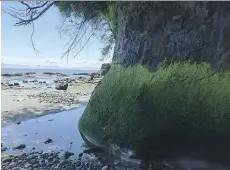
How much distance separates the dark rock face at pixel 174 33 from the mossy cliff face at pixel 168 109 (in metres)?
0.07

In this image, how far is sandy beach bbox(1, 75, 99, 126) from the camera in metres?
2.16

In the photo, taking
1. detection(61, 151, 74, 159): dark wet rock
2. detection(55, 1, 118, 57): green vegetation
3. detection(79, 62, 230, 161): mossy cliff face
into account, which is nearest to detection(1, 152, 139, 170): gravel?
detection(61, 151, 74, 159): dark wet rock

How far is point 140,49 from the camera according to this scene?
234 cm

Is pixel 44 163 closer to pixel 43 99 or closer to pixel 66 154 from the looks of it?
pixel 66 154

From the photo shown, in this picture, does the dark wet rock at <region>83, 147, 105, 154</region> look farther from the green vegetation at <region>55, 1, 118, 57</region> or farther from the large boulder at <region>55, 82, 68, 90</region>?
the green vegetation at <region>55, 1, 118, 57</region>

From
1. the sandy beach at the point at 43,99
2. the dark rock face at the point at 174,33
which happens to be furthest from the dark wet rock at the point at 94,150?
the dark rock face at the point at 174,33

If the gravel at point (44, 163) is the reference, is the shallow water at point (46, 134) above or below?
above

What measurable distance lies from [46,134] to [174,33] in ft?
3.14

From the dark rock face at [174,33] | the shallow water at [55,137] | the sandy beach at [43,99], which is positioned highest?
the dark rock face at [174,33]

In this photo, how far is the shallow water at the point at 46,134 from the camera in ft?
6.75

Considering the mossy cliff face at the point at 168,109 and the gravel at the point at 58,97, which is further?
the gravel at the point at 58,97

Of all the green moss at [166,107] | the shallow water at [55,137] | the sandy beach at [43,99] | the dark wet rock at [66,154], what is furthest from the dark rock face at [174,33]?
the dark wet rock at [66,154]

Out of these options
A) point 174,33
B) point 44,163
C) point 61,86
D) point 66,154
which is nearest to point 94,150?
point 66,154

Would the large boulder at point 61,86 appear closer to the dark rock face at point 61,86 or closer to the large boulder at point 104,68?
the dark rock face at point 61,86
